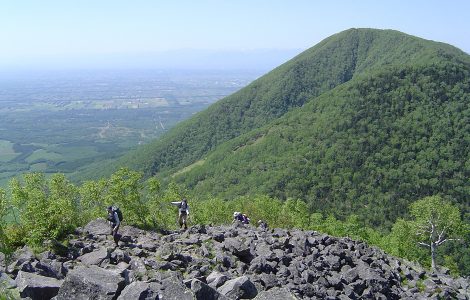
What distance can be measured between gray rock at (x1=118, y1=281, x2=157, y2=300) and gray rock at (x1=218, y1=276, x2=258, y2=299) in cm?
421

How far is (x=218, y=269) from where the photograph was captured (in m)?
25.9

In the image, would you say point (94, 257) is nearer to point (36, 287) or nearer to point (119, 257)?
point (119, 257)

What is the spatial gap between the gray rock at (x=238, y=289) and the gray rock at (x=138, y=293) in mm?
4209

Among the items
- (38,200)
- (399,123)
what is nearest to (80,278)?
(38,200)

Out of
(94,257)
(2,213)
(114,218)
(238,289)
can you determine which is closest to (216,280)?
(238,289)

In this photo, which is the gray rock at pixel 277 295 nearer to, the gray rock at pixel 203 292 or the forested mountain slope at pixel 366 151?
the gray rock at pixel 203 292

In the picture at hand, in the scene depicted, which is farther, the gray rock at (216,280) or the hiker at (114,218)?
the hiker at (114,218)

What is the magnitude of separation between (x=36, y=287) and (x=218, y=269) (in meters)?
10.8

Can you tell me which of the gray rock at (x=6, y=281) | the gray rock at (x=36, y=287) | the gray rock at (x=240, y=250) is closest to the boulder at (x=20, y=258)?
the gray rock at (x=6, y=281)

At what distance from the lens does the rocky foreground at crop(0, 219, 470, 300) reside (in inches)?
701

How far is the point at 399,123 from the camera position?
15400cm

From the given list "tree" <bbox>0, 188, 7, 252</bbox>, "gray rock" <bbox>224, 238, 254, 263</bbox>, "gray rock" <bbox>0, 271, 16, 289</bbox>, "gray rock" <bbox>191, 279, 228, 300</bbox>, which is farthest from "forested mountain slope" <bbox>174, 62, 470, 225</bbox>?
"gray rock" <bbox>191, 279, 228, 300</bbox>

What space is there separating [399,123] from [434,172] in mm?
26902

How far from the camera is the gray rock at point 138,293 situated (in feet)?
54.3
